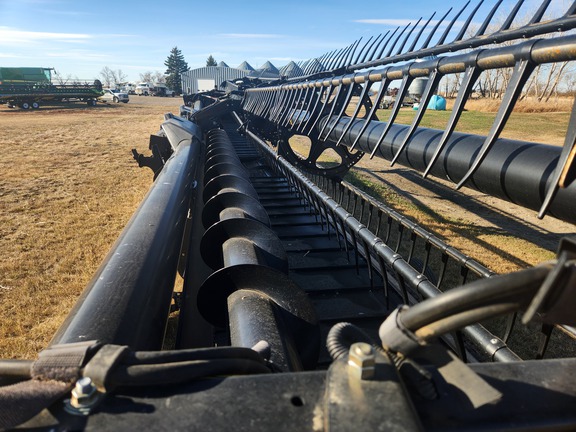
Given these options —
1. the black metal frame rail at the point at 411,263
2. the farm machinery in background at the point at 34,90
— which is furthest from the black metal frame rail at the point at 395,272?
the farm machinery in background at the point at 34,90

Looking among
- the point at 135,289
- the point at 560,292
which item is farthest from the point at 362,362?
the point at 135,289

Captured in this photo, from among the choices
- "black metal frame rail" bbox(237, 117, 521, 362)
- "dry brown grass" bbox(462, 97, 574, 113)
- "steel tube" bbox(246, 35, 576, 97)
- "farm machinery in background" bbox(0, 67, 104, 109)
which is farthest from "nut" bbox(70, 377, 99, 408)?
"farm machinery in background" bbox(0, 67, 104, 109)

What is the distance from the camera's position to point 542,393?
0.73 meters

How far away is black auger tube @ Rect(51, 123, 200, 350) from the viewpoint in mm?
1269

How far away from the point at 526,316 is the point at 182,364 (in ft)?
1.87

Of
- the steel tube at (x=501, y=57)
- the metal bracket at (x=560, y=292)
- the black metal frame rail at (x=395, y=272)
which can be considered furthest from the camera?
the black metal frame rail at (x=395, y=272)

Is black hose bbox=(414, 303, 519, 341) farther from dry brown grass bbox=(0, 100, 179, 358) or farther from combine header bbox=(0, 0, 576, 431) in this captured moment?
dry brown grass bbox=(0, 100, 179, 358)

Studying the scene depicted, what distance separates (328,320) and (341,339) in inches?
66.8

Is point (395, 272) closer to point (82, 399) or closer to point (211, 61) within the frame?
point (82, 399)

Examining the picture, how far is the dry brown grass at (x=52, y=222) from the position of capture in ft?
13.0

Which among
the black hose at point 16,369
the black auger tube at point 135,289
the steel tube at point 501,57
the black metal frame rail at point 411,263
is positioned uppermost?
the steel tube at point 501,57

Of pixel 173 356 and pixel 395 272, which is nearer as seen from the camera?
pixel 173 356

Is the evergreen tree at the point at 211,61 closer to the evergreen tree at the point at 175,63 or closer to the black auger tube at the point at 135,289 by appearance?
the evergreen tree at the point at 175,63

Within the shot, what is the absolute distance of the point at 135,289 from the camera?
1509 mm
